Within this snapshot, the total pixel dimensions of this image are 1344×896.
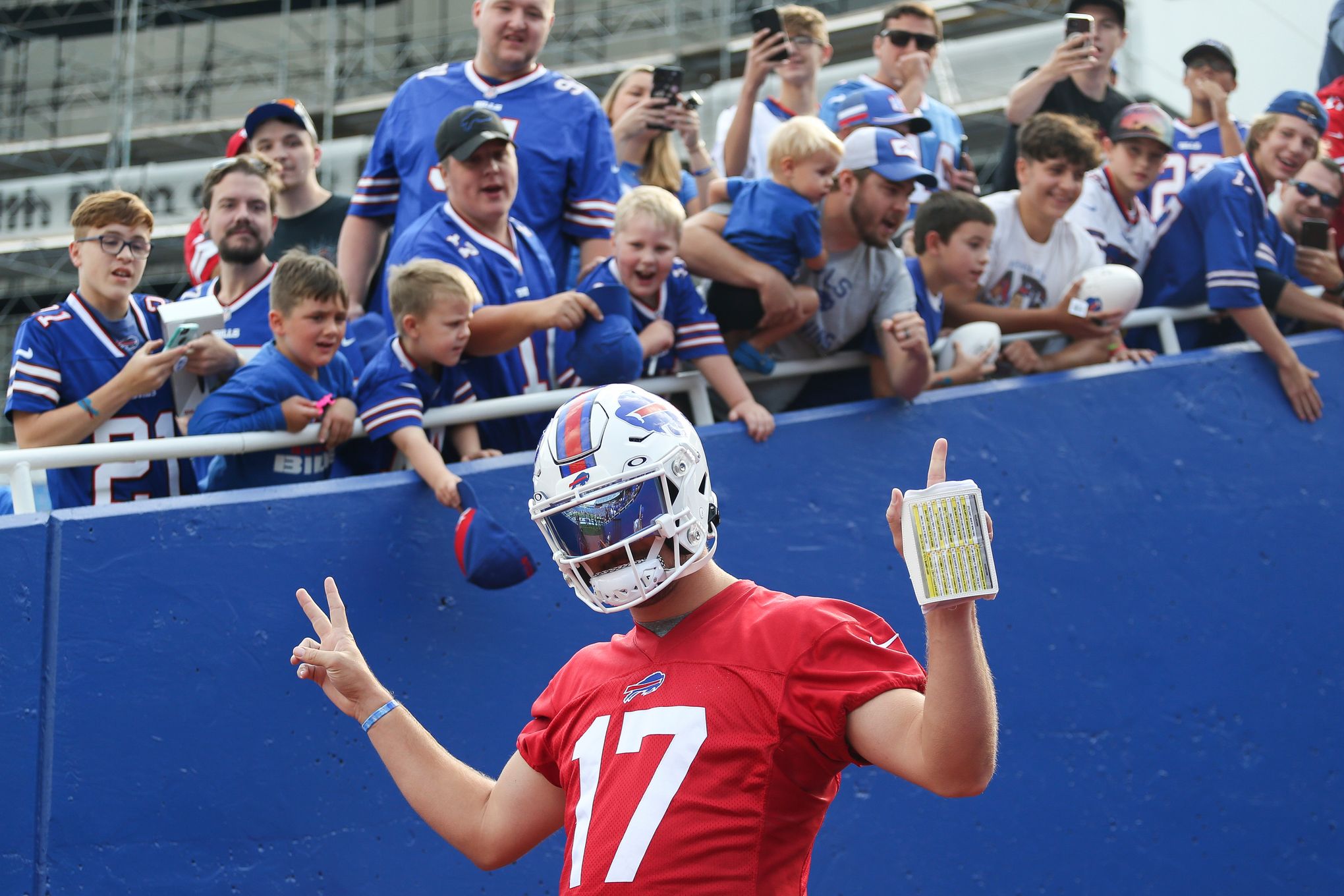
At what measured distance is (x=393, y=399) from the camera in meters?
4.08

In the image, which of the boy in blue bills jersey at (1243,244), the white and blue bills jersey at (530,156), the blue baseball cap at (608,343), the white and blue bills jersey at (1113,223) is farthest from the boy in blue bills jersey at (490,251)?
the boy in blue bills jersey at (1243,244)

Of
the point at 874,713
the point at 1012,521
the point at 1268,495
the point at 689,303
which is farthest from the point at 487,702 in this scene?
the point at 1268,495

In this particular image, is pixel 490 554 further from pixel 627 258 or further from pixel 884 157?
pixel 884 157

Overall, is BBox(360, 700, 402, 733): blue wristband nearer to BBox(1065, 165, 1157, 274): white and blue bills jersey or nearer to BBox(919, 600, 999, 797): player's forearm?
BBox(919, 600, 999, 797): player's forearm

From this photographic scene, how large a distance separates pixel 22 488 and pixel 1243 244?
167 inches

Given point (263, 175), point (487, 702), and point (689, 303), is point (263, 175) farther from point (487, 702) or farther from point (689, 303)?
point (487, 702)

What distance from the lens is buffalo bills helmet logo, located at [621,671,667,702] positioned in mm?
2297

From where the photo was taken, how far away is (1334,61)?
26.1 ft

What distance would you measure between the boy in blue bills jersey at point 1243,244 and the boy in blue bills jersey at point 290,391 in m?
3.15

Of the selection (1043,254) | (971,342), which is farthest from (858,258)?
(1043,254)

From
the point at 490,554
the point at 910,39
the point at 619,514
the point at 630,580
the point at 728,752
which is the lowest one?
the point at 490,554

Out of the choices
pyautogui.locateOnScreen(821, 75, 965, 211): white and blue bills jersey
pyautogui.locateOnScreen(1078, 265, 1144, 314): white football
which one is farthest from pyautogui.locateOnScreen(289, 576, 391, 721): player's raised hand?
pyautogui.locateOnScreen(821, 75, 965, 211): white and blue bills jersey

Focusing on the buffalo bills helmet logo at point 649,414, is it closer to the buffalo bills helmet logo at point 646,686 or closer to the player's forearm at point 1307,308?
the buffalo bills helmet logo at point 646,686

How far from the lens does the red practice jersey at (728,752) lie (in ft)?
7.04
